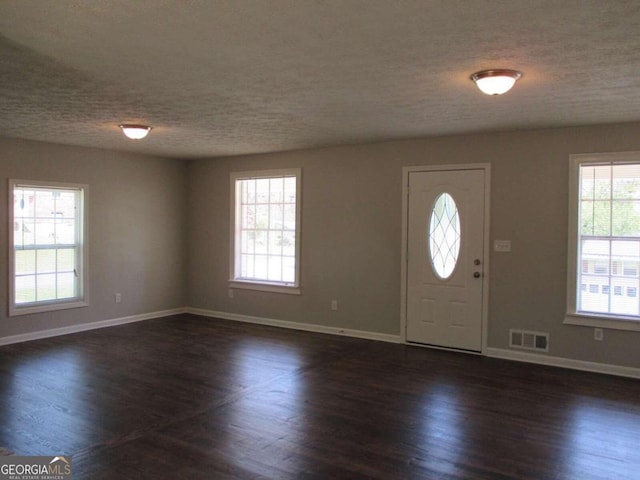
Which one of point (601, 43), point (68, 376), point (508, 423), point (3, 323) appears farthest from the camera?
point (3, 323)

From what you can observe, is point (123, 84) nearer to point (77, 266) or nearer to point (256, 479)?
point (256, 479)

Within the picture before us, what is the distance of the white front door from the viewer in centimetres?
564

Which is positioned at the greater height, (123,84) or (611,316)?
(123,84)

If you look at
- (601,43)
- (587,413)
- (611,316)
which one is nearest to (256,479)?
(587,413)

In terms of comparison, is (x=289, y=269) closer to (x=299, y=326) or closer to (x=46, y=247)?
(x=299, y=326)

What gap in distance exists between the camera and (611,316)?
4.91 metres

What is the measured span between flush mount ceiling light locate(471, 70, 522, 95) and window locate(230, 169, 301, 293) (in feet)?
12.2

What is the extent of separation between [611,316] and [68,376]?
5089 mm

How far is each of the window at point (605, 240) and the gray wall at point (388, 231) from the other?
0.33 feet

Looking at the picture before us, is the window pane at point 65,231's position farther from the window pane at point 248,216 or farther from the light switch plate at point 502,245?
the light switch plate at point 502,245

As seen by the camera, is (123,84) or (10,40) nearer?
(10,40)

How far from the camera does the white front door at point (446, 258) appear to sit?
564 centimetres

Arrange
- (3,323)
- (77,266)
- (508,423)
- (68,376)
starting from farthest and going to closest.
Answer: (77,266), (3,323), (68,376), (508,423)

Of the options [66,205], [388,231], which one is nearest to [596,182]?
[388,231]
